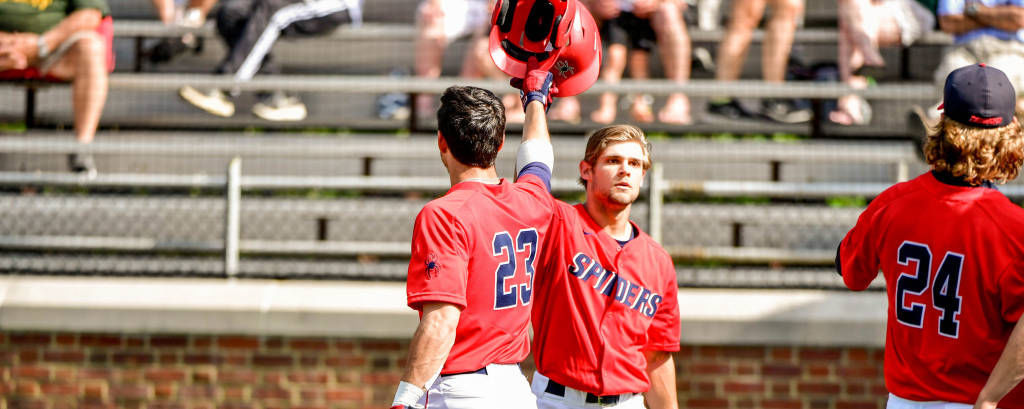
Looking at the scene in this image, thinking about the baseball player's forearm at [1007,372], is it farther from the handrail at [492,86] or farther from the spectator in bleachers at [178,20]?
the spectator in bleachers at [178,20]

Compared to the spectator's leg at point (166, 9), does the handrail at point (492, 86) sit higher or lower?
lower

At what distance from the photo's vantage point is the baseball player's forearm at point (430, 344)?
3105 millimetres

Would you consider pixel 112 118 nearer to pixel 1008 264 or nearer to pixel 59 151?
pixel 59 151

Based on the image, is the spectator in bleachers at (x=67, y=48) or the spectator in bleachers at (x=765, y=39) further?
the spectator in bleachers at (x=765, y=39)

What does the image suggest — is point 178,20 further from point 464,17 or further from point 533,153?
point 533,153

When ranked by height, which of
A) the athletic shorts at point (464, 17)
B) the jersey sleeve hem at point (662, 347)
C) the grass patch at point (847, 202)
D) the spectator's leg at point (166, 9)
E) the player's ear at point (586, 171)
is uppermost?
the athletic shorts at point (464, 17)

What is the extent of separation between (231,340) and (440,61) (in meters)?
2.80

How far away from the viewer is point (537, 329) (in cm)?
389

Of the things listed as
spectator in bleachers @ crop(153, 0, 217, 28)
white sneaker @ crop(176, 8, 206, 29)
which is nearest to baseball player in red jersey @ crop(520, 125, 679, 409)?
white sneaker @ crop(176, 8, 206, 29)

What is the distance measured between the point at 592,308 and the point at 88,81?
4.55 metres

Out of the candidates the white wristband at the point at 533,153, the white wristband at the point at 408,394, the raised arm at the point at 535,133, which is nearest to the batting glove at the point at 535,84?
the raised arm at the point at 535,133

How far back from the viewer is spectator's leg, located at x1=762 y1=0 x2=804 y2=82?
7207 millimetres

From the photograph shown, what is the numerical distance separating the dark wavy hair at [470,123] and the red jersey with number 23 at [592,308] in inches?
19.2

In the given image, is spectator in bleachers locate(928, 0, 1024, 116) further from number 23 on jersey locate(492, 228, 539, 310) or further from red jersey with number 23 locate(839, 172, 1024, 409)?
number 23 on jersey locate(492, 228, 539, 310)
